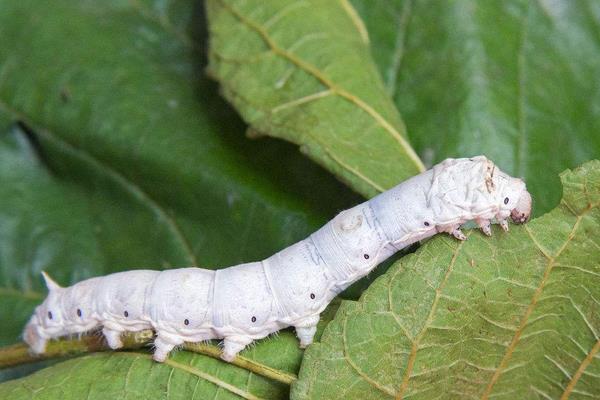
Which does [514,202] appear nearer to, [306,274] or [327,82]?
[306,274]

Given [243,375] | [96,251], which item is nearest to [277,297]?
[243,375]

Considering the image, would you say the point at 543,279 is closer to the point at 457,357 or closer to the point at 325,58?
the point at 457,357

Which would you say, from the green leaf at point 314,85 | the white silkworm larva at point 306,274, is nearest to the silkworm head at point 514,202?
the white silkworm larva at point 306,274

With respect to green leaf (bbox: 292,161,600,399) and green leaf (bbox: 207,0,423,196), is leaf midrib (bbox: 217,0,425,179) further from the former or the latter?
Result: green leaf (bbox: 292,161,600,399)

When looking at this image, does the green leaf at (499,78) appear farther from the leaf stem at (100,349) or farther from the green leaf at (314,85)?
the leaf stem at (100,349)

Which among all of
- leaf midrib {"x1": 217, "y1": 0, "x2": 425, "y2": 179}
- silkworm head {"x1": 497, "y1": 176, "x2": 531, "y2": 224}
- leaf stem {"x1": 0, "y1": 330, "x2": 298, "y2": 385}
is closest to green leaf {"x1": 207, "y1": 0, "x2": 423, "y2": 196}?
leaf midrib {"x1": 217, "y1": 0, "x2": 425, "y2": 179}
